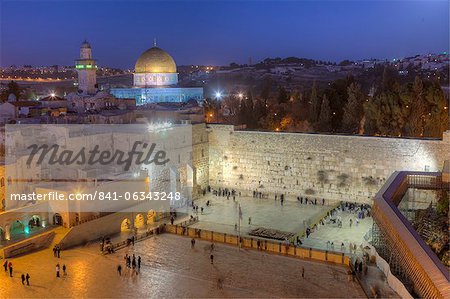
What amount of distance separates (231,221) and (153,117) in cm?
831

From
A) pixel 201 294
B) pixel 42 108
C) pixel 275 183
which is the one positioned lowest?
pixel 201 294

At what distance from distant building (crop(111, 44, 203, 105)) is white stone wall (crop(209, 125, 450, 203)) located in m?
10.9

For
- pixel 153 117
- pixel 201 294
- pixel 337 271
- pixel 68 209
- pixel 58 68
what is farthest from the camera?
pixel 58 68

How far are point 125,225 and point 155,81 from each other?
18.1m

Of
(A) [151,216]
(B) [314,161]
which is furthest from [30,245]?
(B) [314,161]

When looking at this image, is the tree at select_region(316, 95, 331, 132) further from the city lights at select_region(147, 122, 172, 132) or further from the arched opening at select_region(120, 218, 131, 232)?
the arched opening at select_region(120, 218, 131, 232)

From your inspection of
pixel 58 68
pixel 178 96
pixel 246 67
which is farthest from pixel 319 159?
pixel 58 68

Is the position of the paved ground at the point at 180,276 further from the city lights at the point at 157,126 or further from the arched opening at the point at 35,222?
the city lights at the point at 157,126

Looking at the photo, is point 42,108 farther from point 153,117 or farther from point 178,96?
point 178,96

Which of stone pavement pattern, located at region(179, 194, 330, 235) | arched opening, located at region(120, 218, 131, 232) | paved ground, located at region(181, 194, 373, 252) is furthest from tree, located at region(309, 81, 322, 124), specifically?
arched opening, located at region(120, 218, 131, 232)

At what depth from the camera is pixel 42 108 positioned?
1080 inches

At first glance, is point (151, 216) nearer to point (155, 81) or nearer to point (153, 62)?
point (155, 81)

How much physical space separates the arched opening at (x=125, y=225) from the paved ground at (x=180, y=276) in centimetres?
206

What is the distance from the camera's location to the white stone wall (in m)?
19.7
